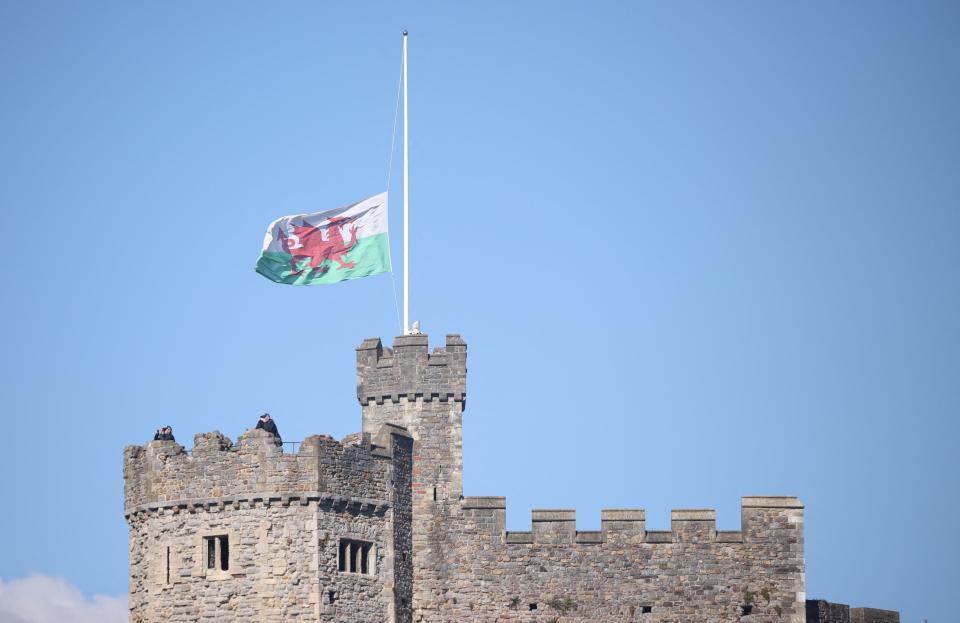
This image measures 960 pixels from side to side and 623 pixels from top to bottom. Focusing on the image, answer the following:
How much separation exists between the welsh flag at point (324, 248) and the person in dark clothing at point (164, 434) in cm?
628

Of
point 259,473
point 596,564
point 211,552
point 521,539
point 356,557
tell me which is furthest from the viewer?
point 521,539

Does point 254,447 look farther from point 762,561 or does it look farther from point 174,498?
point 762,561

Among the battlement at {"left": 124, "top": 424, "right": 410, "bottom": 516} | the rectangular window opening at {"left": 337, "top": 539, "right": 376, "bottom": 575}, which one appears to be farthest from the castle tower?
the rectangular window opening at {"left": 337, "top": 539, "right": 376, "bottom": 575}

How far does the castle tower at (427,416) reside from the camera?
236 feet

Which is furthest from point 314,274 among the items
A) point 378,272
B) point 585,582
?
point 585,582

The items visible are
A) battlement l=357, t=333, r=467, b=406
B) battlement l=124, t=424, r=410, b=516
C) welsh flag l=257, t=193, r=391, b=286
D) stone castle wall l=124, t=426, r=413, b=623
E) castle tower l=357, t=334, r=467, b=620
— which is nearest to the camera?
stone castle wall l=124, t=426, r=413, b=623

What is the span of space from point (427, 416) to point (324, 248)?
6347 mm

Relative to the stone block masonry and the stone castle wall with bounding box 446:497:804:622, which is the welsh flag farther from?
the stone castle wall with bounding box 446:497:804:622

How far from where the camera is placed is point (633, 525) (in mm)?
72250

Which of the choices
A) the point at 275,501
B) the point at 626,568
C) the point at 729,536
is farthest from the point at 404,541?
the point at 729,536

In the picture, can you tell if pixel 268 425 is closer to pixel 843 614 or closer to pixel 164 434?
pixel 164 434

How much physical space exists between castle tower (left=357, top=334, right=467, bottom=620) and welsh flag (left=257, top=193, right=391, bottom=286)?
8.37ft

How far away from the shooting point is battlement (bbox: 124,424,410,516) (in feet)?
225

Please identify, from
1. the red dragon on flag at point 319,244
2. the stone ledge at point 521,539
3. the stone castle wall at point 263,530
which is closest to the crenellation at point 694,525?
the stone ledge at point 521,539
